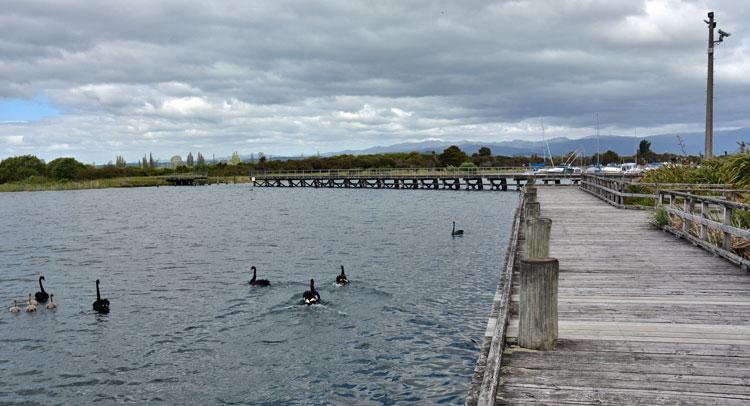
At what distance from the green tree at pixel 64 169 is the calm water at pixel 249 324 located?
145092 mm

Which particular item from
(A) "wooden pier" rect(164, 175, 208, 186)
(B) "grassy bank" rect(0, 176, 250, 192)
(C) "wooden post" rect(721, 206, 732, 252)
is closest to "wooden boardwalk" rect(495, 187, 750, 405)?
(C) "wooden post" rect(721, 206, 732, 252)

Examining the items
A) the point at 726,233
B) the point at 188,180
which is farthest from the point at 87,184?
the point at 726,233

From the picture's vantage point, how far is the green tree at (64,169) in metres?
163

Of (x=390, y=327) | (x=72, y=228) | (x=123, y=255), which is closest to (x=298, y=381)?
(x=390, y=327)

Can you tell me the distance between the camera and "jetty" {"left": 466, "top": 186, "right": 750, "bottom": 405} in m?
5.23

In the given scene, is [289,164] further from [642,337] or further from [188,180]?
[642,337]

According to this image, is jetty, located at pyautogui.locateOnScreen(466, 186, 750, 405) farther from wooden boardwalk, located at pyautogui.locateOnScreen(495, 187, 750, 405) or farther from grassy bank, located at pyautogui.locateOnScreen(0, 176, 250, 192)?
grassy bank, located at pyautogui.locateOnScreen(0, 176, 250, 192)

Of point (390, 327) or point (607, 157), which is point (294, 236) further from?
point (607, 157)

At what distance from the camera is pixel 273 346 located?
13844 mm

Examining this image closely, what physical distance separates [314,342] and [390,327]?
7.04ft

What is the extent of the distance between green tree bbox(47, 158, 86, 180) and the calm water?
145 metres

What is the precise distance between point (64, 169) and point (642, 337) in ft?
598

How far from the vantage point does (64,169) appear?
164 meters

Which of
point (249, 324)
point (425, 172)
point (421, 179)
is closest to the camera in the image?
point (249, 324)
